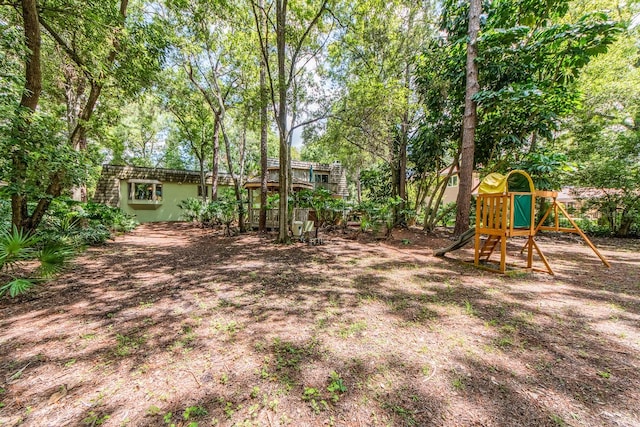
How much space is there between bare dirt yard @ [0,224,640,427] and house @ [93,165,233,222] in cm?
1220

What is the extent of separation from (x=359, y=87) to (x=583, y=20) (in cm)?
545

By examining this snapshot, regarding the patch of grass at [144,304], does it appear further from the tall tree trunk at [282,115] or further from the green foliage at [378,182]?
the green foliage at [378,182]

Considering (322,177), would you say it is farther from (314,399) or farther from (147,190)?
(314,399)

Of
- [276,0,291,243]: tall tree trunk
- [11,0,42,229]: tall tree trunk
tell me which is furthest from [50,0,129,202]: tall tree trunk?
[276,0,291,243]: tall tree trunk

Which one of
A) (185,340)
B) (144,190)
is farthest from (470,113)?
(144,190)

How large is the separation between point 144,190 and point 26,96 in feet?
39.7

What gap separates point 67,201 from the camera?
653 centimetres

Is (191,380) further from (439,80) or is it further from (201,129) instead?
(201,129)

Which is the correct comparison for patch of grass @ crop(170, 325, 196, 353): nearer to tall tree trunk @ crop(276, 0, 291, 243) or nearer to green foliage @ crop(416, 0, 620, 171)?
tall tree trunk @ crop(276, 0, 291, 243)

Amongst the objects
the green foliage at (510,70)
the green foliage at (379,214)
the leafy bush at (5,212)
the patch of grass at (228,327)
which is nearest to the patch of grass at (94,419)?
the patch of grass at (228,327)

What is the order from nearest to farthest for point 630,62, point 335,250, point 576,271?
point 576,271 < point 335,250 < point 630,62

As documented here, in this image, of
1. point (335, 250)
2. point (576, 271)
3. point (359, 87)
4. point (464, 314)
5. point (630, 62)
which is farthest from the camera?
point (630, 62)

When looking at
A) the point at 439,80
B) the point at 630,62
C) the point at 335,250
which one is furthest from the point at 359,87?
the point at 630,62

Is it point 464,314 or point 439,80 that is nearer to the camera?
point 464,314
